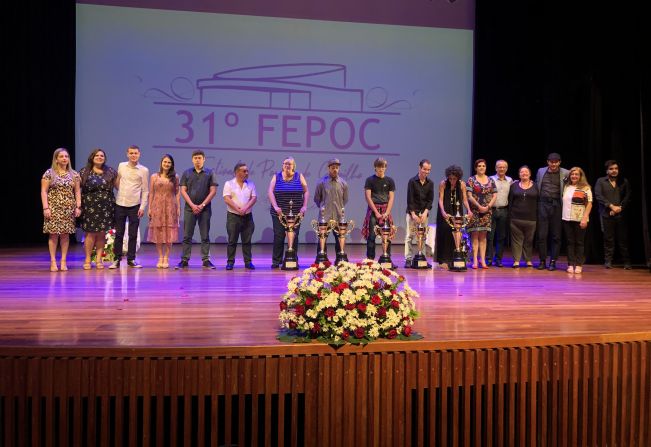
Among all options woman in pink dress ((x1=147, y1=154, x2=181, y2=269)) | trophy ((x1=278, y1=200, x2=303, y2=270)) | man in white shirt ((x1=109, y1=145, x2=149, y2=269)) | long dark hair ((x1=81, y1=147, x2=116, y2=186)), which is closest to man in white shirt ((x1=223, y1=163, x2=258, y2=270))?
trophy ((x1=278, y1=200, x2=303, y2=270))

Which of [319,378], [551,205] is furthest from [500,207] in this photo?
[319,378]

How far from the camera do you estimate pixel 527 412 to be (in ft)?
11.2

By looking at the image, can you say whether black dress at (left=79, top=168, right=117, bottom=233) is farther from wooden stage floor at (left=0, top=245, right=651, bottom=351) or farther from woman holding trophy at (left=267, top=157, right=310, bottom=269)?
woman holding trophy at (left=267, top=157, right=310, bottom=269)

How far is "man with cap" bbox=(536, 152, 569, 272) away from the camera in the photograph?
7801mm

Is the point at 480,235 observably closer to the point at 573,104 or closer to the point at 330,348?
the point at 573,104

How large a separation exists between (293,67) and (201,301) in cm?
686

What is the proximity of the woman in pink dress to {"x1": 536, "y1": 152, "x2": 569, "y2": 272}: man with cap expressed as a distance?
447 centimetres

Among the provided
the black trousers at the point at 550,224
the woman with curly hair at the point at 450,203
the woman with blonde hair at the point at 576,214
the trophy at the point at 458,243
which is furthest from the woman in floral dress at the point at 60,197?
the woman with blonde hair at the point at 576,214

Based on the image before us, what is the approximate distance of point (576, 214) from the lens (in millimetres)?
7555

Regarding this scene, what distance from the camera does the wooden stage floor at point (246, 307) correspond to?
3.40m

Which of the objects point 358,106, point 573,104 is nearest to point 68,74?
point 358,106

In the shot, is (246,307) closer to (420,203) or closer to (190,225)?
(190,225)

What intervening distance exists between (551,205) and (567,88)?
3.32 meters

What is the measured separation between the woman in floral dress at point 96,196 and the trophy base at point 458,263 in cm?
403
